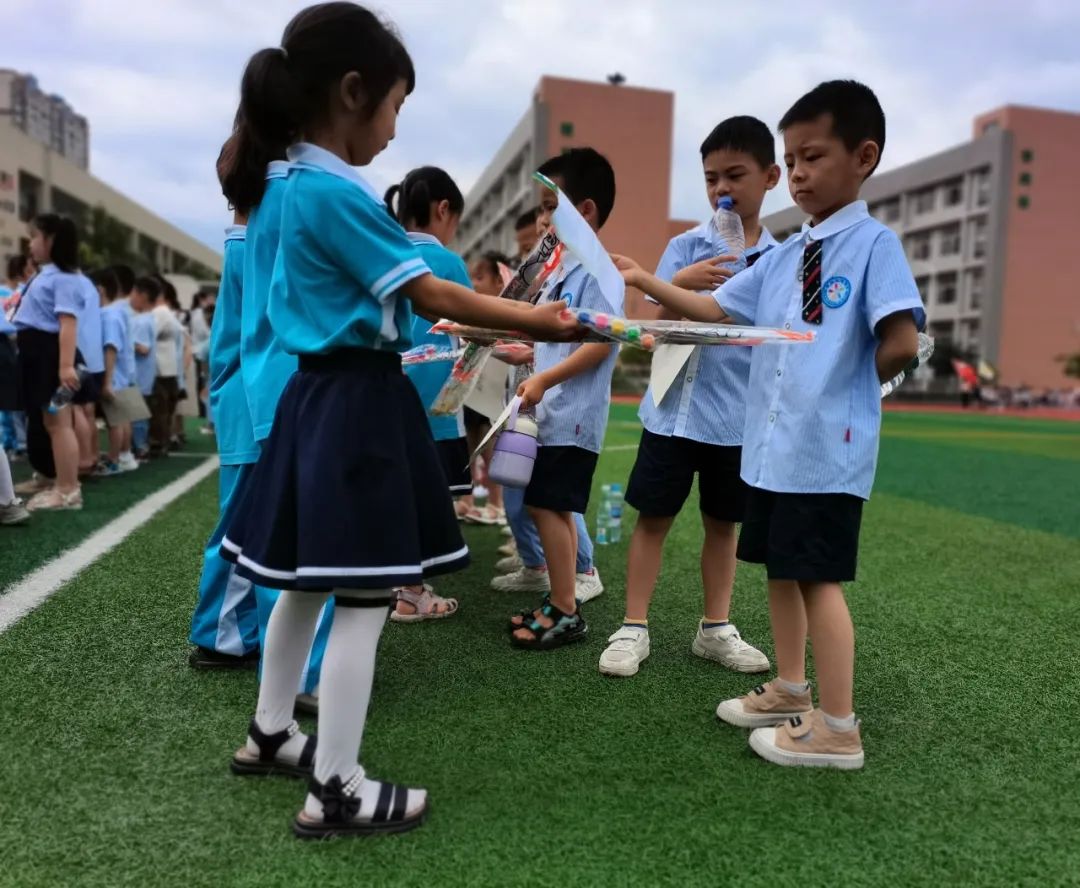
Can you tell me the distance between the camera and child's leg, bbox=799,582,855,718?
2.20m

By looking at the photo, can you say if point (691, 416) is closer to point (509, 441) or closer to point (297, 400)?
point (509, 441)

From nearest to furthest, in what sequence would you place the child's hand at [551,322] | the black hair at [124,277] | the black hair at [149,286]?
the child's hand at [551,322]
the black hair at [124,277]
the black hair at [149,286]

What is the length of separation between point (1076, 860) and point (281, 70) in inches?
96.0

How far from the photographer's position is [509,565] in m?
4.45

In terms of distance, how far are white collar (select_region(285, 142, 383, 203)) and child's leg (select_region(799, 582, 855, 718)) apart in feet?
5.07

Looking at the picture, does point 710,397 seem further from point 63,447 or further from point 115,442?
point 115,442

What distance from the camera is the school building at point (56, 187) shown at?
3491 cm

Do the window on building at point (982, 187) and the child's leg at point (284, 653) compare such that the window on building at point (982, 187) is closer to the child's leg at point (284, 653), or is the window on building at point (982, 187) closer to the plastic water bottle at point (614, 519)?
the plastic water bottle at point (614, 519)

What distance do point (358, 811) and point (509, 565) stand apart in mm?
2677

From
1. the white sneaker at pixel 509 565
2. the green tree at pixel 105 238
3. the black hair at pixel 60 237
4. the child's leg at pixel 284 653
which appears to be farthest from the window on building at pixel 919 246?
the child's leg at pixel 284 653

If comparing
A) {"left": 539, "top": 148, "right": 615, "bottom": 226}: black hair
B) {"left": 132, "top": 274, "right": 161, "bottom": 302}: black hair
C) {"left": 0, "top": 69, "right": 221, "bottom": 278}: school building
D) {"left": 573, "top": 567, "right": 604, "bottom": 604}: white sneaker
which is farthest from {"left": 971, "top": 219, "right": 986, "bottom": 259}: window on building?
{"left": 539, "top": 148, "right": 615, "bottom": 226}: black hair

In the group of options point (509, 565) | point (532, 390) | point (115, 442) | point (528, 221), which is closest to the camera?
point (532, 390)

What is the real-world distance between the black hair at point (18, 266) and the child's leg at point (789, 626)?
24.2 ft

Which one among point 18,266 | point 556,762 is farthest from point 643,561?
point 18,266
